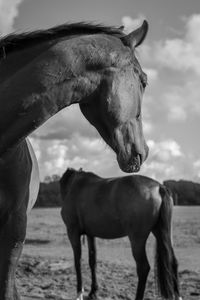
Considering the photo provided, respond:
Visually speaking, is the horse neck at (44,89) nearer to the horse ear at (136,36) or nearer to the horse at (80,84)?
the horse at (80,84)

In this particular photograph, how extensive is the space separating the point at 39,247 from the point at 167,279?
6.07 metres

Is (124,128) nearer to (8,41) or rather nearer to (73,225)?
(8,41)

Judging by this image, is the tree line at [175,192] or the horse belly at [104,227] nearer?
the horse belly at [104,227]

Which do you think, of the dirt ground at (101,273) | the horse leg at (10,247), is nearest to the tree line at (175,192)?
the dirt ground at (101,273)

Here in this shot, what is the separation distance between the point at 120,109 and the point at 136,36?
44 cm

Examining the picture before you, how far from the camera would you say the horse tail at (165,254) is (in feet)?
21.2

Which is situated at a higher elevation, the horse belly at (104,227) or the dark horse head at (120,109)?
the dark horse head at (120,109)

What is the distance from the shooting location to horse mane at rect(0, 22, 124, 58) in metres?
2.05

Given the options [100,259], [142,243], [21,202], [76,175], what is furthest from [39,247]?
[21,202]

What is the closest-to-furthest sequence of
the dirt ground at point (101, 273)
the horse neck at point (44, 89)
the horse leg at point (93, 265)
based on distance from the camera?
the horse neck at point (44, 89), the dirt ground at point (101, 273), the horse leg at point (93, 265)

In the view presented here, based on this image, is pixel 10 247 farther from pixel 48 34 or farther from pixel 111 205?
pixel 111 205

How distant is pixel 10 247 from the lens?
2287 millimetres

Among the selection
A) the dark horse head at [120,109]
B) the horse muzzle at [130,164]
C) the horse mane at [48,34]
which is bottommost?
the horse muzzle at [130,164]

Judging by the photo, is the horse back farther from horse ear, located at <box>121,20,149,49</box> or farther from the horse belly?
horse ear, located at <box>121,20,149,49</box>
